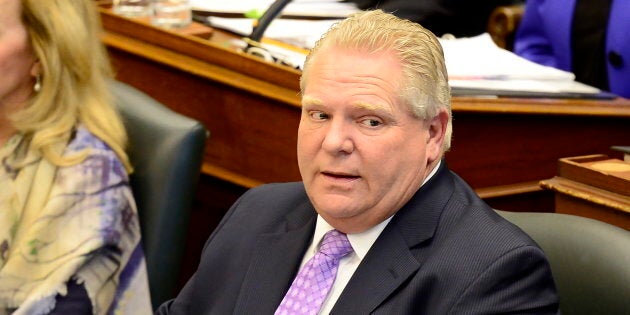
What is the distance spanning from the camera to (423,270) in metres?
1.65

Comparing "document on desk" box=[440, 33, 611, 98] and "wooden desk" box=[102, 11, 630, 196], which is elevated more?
"document on desk" box=[440, 33, 611, 98]

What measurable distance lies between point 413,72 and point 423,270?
30cm

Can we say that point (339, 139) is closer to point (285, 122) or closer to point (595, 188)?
point (595, 188)

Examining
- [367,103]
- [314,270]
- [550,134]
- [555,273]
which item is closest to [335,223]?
[314,270]

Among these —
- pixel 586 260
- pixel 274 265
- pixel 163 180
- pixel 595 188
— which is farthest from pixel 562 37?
pixel 274 265

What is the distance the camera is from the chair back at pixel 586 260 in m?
1.74

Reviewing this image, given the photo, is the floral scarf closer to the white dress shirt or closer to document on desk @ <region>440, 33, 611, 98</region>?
the white dress shirt

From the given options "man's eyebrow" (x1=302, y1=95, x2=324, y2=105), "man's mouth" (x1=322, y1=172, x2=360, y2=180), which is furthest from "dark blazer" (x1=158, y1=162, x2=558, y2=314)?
"man's eyebrow" (x1=302, y1=95, x2=324, y2=105)

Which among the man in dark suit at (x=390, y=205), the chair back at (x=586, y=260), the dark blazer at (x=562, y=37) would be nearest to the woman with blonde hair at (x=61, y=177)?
the man in dark suit at (x=390, y=205)

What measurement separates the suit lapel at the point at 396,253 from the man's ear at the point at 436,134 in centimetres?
5

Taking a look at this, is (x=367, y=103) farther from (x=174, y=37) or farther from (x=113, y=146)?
(x=174, y=37)

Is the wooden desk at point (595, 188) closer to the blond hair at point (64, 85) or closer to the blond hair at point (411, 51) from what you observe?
the blond hair at point (411, 51)

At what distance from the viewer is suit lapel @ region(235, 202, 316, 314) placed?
1.83 meters

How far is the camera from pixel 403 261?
1.70 meters
